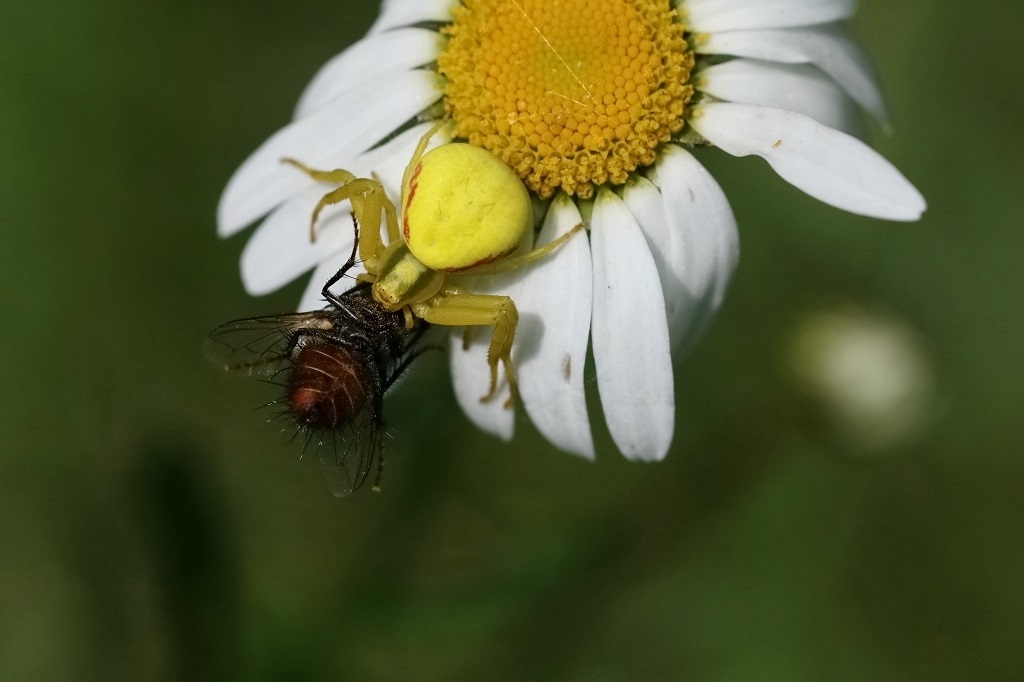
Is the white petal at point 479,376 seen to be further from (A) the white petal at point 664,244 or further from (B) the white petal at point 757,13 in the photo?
(B) the white petal at point 757,13

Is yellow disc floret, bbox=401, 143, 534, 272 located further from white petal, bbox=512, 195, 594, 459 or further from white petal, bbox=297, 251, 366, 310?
white petal, bbox=297, 251, 366, 310

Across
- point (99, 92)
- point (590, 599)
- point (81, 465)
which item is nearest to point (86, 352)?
point (81, 465)

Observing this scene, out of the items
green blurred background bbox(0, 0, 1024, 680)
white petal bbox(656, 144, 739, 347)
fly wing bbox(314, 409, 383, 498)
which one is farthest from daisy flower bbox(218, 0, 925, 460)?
green blurred background bbox(0, 0, 1024, 680)

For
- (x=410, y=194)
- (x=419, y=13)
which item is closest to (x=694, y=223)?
(x=410, y=194)

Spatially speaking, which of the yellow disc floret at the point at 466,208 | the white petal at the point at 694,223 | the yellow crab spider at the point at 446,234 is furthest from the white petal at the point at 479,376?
the white petal at the point at 694,223

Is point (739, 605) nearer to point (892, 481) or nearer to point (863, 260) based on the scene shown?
point (892, 481)

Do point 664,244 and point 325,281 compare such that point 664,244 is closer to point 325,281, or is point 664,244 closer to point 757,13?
point 757,13
